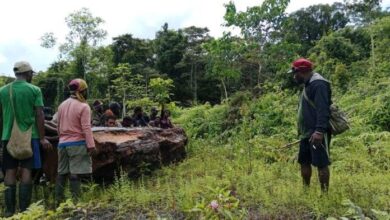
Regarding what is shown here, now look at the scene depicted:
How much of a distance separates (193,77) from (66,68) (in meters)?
10.6

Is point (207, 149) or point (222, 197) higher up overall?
point (222, 197)

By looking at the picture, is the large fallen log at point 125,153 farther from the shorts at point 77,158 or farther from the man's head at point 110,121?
the man's head at point 110,121

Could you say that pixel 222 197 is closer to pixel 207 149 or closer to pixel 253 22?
pixel 207 149

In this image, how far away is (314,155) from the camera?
5.06 m

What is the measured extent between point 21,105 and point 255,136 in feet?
24.2

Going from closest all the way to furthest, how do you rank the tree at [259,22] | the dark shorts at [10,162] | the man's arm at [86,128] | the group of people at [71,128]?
the group of people at [71,128]
the dark shorts at [10,162]
the man's arm at [86,128]
the tree at [259,22]

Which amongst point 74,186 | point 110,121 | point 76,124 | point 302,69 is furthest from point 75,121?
point 110,121

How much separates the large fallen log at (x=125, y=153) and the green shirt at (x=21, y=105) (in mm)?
1011

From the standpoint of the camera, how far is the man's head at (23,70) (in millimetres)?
5348

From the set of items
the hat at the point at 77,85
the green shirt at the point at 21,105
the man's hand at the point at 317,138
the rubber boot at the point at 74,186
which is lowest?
the rubber boot at the point at 74,186

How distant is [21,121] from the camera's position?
17.4 ft

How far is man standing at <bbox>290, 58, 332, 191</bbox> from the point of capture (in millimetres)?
4926

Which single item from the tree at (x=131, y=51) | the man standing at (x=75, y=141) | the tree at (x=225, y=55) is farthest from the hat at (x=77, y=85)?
the tree at (x=131, y=51)

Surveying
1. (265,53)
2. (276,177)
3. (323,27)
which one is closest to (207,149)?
(276,177)
